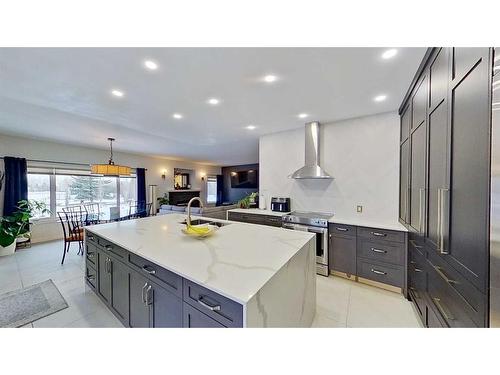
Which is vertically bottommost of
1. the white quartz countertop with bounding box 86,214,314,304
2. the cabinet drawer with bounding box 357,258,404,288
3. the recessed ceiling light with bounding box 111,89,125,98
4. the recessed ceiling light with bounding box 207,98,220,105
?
the cabinet drawer with bounding box 357,258,404,288

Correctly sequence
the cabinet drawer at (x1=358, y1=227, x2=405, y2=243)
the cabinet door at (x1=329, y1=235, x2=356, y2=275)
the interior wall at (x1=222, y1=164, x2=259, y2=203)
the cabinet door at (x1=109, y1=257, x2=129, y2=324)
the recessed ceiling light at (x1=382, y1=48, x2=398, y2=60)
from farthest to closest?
the interior wall at (x1=222, y1=164, x2=259, y2=203) → the cabinet door at (x1=329, y1=235, x2=356, y2=275) → the cabinet drawer at (x1=358, y1=227, x2=405, y2=243) → the cabinet door at (x1=109, y1=257, x2=129, y2=324) → the recessed ceiling light at (x1=382, y1=48, x2=398, y2=60)

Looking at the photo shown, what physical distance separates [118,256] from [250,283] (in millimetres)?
1468

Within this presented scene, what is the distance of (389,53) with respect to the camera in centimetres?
154

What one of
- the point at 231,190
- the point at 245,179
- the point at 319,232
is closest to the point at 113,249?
the point at 319,232

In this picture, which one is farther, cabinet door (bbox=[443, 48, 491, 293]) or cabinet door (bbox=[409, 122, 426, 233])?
cabinet door (bbox=[409, 122, 426, 233])

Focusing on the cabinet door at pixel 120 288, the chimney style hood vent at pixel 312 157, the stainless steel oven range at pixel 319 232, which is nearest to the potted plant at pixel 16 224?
the cabinet door at pixel 120 288

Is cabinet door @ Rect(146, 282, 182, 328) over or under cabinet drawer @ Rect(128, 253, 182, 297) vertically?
under

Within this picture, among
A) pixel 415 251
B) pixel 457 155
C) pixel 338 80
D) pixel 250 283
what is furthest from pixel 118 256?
pixel 415 251

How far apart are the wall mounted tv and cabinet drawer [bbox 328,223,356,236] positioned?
570 centimetres

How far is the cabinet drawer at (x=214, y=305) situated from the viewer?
895mm

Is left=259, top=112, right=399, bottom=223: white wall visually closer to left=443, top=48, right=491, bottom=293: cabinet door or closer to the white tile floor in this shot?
the white tile floor

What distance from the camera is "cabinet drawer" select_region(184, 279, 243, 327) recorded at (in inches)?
35.2

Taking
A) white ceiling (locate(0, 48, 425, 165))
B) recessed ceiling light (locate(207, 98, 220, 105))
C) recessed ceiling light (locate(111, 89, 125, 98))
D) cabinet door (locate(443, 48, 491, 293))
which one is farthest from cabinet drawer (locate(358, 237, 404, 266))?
recessed ceiling light (locate(111, 89, 125, 98))
